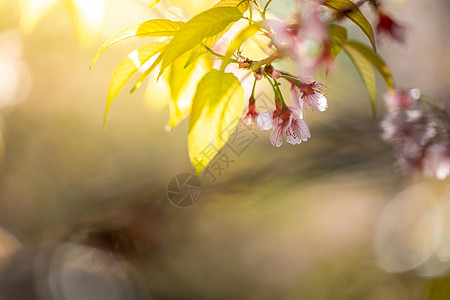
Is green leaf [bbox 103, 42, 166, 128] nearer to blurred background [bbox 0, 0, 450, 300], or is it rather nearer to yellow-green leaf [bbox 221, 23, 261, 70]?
yellow-green leaf [bbox 221, 23, 261, 70]

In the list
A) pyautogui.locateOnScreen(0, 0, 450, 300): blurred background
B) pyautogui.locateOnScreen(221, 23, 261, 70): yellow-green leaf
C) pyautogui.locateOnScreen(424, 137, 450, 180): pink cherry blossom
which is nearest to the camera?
pyautogui.locateOnScreen(221, 23, 261, 70): yellow-green leaf

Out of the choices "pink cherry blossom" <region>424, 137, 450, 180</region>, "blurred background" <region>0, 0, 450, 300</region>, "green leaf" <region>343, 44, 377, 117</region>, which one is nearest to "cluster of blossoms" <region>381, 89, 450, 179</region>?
"pink cherry blossom" <region>424, 137, 450, 180</region>

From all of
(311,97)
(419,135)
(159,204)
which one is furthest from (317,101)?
(159,204)

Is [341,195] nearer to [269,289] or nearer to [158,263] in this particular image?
[269,289]

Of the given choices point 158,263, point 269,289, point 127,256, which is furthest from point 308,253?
point 127,256

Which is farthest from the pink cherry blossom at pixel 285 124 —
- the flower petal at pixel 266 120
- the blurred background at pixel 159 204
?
the blurred background at pixel 159 204

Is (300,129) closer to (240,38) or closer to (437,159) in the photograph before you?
(240,38)
